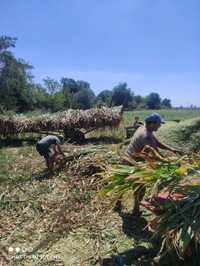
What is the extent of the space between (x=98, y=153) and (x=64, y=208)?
2349 millimetres

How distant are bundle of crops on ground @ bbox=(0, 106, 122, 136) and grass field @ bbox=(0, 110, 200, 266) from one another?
20.0 feet

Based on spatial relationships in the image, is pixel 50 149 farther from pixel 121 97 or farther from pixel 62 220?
pixel 121 97

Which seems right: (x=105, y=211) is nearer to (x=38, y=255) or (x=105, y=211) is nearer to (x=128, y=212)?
(x=128, y=212)

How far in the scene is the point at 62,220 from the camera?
6582 mm

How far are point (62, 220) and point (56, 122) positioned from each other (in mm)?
9843

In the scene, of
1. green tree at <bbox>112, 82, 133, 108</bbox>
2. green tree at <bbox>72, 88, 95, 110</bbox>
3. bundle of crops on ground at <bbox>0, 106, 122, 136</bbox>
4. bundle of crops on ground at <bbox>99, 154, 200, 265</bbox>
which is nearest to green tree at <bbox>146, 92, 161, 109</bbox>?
green tree at <bbox>112, 82, 133, 108</bbox>

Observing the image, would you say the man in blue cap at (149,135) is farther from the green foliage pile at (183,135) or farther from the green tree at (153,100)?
the green tree at (153,100)

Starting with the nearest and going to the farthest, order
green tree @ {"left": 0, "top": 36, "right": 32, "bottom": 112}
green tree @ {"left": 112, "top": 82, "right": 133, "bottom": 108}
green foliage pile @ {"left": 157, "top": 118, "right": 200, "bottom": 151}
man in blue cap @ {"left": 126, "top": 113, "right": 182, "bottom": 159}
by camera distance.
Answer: man in blue cap @ {"left": 126, "top": 113, "right": 182, "bottom": 159} < green foliage pile @ {"left": 157, "top": 118, "right": 200, "bottom": 151} < green tree @ {"left": 112, "top": 82, "right": 133, "bottom": 108} < green tree @ {"left": 0, "top": 36, "right": 32, "bottom": 112}

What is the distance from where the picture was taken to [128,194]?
426cm

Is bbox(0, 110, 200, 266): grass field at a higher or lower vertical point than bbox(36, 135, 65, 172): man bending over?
Result: lower

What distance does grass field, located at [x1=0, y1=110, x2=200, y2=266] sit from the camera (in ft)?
18.2

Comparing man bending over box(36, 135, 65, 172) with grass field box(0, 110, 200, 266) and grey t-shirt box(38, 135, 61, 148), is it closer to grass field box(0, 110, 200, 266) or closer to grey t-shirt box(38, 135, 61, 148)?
grey t-shirt box(38, 135, 61, 148)

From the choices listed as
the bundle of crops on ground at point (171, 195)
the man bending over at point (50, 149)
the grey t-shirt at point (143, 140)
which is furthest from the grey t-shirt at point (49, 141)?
the bundle of crops on ground at point (171, 195)

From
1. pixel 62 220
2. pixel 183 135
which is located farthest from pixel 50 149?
pixel 183 135
